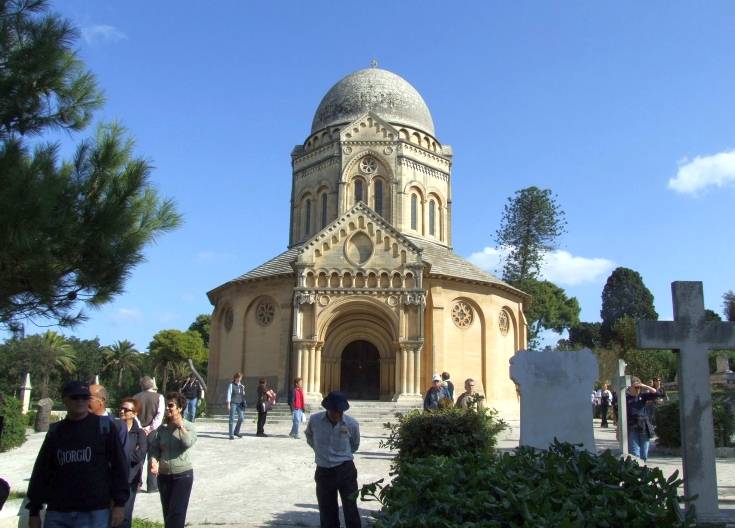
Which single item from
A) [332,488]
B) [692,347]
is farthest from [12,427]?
[692,347]

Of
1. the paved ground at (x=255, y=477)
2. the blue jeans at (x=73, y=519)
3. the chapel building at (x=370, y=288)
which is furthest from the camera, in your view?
the chapel building at (x=370, y=288)

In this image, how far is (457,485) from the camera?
Answer: 14.8 feet

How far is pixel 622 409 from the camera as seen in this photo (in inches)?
627

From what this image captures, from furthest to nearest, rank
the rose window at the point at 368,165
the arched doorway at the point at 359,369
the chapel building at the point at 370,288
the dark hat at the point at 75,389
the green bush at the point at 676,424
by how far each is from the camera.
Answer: the rose window at the point at 368,165 < the arched doorway at the point at 359,369 < the chapel building at the point at 370,288 < the green bush at the point at 676,424 < the dark hat at the point at 75,389

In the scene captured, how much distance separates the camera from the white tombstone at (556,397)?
7.93 meters

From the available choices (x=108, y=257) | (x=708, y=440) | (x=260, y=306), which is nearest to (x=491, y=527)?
(x=708, y=440)

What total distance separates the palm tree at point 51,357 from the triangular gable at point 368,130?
3589 centimetres

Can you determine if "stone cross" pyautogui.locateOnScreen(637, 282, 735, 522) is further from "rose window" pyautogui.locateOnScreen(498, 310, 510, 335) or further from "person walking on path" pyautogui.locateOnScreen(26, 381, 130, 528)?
"rose window" pyautogui.locateOnScreen(498, 310, 510, 335)

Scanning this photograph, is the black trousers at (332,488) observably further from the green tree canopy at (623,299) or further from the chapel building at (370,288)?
the green tree canopy at (623,299)

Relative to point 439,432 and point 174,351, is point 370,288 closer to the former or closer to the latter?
point 439,432

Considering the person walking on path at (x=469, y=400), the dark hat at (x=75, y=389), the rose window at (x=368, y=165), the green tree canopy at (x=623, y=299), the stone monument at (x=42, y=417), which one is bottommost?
the stone monument at (x=42, y=417)

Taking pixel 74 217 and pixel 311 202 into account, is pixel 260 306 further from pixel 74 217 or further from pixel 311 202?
pixel 74 217

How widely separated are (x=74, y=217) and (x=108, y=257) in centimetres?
76

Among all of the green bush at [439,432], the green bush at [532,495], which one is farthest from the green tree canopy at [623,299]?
the green bush at [532,495]
